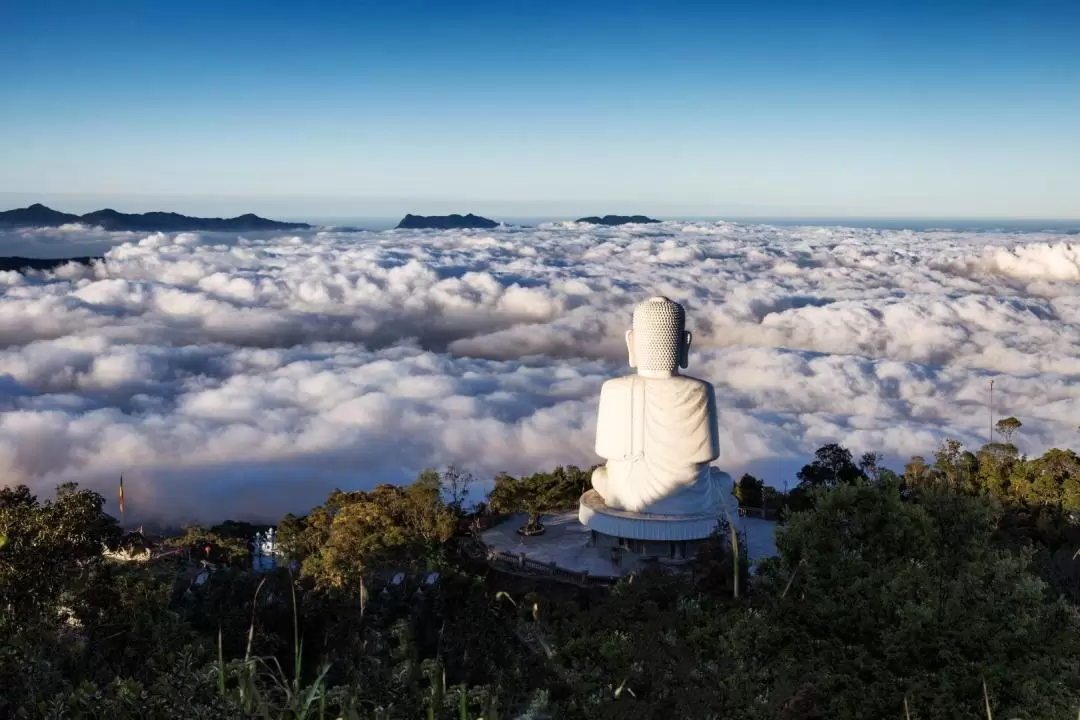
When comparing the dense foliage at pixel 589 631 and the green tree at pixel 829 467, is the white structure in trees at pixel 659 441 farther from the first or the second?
the green tree at pixel 829 467

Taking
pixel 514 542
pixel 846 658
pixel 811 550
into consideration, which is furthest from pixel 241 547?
pixel 846 658

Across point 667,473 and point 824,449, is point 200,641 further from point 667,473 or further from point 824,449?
point 824,449

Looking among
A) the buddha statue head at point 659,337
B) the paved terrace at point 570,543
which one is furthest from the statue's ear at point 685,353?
the paved terrace at point 570,543

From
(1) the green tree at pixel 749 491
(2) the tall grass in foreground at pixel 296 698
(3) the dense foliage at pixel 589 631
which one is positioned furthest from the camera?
(1) the green tree at pixel 749 491

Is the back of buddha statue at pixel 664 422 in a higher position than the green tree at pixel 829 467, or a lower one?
higher

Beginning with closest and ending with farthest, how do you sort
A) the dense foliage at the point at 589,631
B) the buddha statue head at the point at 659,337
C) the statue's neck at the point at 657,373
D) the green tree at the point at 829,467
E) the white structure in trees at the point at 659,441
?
1. the dense foliage at the point at 589,631
2. the white structure in trees at the point at 659,441
3. the buddha statue head at the point at 659,337
4. the statue's neck at the point at 657,373
5. the green tree at the point at 829,467

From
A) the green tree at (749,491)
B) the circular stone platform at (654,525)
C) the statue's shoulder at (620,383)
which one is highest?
the statue's shoulder at (620,383)
